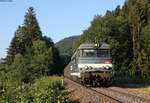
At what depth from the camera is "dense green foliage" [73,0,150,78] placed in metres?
56.5

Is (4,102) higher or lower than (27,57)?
lower

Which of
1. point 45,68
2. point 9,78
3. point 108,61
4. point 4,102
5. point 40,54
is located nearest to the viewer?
point 4,102

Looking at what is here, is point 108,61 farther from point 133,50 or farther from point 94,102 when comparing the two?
point 133,50

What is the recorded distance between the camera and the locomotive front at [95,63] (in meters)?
25.1

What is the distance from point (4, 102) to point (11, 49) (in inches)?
2768

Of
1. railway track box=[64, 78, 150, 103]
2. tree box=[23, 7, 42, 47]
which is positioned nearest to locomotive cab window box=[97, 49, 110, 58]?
railway track box=[64, 78, 150, 103]

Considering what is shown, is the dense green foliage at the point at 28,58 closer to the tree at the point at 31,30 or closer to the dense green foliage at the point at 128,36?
the tree at the point at 31,30

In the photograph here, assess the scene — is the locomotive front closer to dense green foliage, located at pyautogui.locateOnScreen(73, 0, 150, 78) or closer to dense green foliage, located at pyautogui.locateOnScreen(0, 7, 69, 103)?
dense green foliage, located at pyautogui.locateOnScreen(0, 7, 69, 103)

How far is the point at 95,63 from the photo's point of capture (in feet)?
82.7

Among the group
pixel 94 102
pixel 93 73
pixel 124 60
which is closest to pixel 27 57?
pixel 124 60

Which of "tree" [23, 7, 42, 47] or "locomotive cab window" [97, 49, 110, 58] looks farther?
"tree" [23, 7, 42, 47]

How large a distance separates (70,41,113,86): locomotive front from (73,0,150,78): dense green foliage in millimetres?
29617

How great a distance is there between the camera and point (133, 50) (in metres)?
60.3

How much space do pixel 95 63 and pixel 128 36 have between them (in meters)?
39.7
